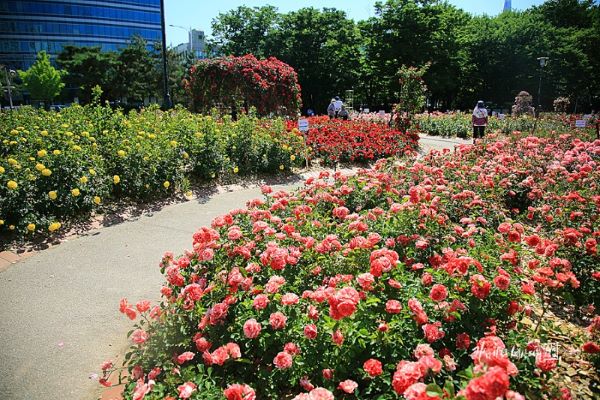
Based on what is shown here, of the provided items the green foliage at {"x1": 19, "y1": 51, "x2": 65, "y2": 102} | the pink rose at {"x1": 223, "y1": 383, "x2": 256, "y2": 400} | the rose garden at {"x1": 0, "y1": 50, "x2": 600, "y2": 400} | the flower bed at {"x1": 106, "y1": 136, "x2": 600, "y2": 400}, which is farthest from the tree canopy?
the pink rose at {"x1": 223, "y1": 383, "x2": 256, "y2": 400}

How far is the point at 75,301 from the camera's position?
3.86 metres

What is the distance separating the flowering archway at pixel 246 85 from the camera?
50.9 ft

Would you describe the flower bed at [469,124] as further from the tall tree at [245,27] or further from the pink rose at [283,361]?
the tall tree at [245,27]

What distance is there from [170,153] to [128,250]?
2479mm

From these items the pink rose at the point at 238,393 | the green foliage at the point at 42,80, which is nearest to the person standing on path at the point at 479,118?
the pink rose at the point at 238,393

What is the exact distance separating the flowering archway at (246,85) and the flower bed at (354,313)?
12538 millimetres

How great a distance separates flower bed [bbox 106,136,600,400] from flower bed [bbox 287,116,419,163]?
6.90 m

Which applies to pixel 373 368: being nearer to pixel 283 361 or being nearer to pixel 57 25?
pixel 283 361

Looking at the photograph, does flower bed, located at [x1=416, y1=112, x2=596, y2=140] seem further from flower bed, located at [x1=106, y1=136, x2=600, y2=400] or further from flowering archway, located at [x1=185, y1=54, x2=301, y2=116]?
flower bed, located at [x1=106, y1=136, x2=600, y2=400]

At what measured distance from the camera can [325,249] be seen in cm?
291

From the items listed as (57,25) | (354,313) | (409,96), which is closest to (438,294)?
(354,313)

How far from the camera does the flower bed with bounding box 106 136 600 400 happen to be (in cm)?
202

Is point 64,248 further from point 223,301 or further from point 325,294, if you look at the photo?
point 325,294

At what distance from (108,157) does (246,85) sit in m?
9.86
